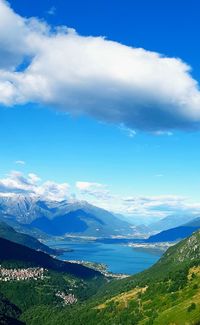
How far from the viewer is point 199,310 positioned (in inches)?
7451

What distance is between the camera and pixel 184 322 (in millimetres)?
185875

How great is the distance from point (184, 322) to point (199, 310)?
8.76 m
